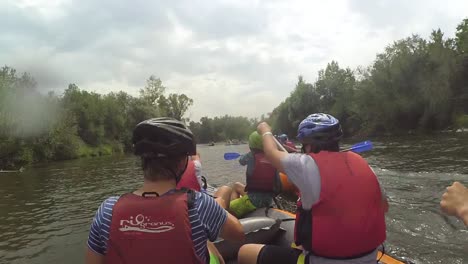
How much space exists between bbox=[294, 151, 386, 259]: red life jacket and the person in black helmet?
637 millimetres

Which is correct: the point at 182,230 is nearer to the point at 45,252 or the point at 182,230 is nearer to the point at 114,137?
the point at 45,252

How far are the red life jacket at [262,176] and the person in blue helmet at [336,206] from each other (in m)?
2.93

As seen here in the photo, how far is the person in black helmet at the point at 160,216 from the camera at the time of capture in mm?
1689

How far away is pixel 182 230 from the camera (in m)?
1.70

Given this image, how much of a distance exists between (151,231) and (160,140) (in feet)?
1.45

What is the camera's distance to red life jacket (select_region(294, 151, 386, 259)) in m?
2.26

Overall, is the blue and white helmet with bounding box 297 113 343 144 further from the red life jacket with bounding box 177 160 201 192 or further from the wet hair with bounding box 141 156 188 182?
the red life jacket with bounding box 177 160 201 192

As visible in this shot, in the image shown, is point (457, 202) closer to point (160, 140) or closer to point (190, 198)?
point (190, 198)

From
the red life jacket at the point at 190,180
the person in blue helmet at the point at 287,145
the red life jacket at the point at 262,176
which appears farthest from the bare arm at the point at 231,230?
the red life jacket at the point at 262,176

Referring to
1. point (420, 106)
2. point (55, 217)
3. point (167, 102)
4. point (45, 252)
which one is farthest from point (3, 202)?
point (167, 102)

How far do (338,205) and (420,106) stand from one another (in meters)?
36.0

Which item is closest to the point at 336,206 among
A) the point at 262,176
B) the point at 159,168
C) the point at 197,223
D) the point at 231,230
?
the point at 231,230

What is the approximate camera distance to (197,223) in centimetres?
177

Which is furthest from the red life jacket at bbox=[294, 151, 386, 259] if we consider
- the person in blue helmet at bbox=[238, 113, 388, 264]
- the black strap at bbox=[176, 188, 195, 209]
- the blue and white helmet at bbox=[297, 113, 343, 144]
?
the black strap at bbox=[176, 188, 195, 209]
